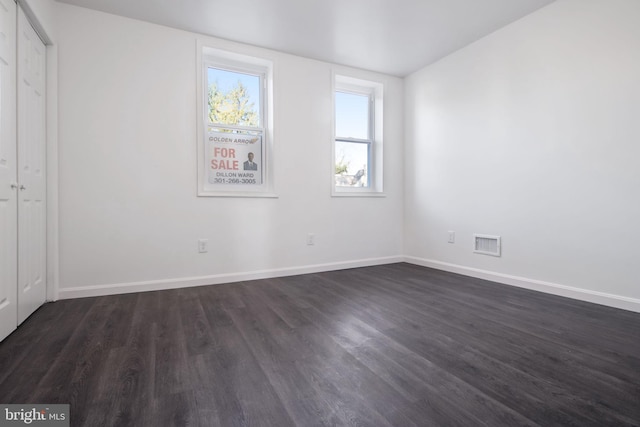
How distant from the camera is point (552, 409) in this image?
1.21 m

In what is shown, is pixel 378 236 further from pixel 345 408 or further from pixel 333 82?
pixel 345 408

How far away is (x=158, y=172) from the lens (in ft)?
9.81

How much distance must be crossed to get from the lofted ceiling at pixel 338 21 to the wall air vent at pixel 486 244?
2108mm

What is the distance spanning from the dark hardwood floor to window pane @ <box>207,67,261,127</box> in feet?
6.33

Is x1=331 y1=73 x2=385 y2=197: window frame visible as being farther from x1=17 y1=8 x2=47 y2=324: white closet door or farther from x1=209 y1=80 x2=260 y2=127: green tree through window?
x1=17 y1=8 x2=47 y2=324: white closet door

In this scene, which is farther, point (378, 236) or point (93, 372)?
point (378, 236)

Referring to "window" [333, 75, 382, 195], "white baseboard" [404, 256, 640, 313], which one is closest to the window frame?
"window" [333, 75, 382, 195]

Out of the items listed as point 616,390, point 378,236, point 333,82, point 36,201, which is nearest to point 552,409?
point 616,390

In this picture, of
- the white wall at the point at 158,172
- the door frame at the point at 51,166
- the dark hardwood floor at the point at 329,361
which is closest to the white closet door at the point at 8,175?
the dark hardwood floor at the point at 329,361

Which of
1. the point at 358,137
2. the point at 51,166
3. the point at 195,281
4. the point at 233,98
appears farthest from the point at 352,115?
the point at 51,166

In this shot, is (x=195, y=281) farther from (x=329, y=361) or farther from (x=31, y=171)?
(x=329, y=361)

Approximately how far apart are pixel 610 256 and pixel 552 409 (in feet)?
6.13

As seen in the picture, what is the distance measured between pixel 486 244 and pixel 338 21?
2698mm

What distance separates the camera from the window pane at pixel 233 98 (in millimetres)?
3387
